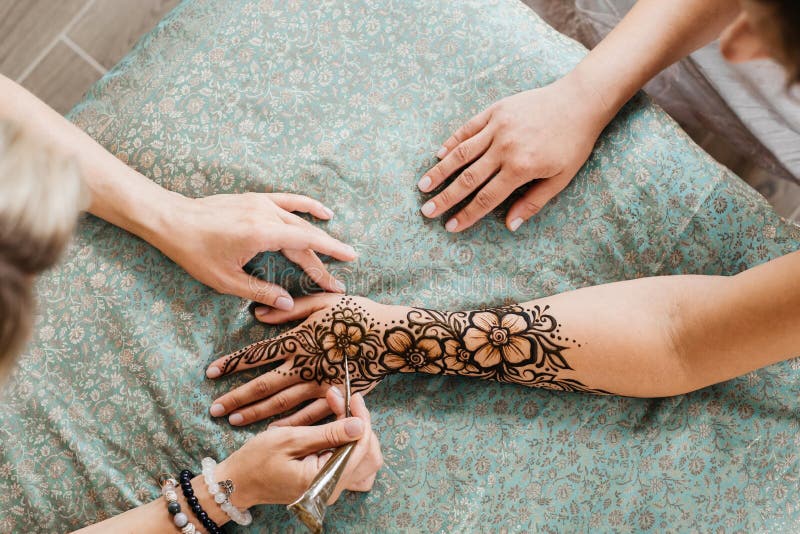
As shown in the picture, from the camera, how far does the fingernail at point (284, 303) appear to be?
1013mm

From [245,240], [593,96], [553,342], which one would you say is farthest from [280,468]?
[593,96]

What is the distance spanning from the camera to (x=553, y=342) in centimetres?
95

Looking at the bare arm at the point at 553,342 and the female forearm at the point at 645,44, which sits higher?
the female forearm at the point at 645,44

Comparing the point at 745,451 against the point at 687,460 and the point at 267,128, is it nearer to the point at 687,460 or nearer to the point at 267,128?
the point at 687,460

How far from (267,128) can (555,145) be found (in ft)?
1.68

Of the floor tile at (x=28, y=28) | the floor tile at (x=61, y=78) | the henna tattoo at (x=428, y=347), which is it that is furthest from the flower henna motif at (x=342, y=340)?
the floor tile at (x=28, y=28)

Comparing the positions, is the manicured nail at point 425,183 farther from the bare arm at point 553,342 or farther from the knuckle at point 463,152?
the bare arm at point 553,342

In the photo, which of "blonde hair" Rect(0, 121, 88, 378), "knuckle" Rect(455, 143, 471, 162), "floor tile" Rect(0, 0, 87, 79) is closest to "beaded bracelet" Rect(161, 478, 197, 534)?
"blonde hair" Rect(0, 121, 88, 378)

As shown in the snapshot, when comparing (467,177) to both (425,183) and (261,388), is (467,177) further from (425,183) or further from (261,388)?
(261,388)

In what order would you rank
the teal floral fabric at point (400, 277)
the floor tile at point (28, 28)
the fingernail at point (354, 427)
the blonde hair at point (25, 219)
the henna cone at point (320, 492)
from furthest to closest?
the floor tile at point (28, 28), the teal floral fabric at point (400, 277), the fingernail at point (354, 427), the henna cone at point (320, 492), the blonde hair at point (25, 219)

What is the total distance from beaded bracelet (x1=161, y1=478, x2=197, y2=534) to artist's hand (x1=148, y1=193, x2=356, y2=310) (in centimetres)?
34

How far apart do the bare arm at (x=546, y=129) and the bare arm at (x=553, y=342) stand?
188 millimetres

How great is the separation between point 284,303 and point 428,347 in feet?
0.85

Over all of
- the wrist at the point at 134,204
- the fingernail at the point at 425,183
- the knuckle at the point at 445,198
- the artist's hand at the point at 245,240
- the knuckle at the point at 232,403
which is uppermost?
the wrist at the point at 134,204
